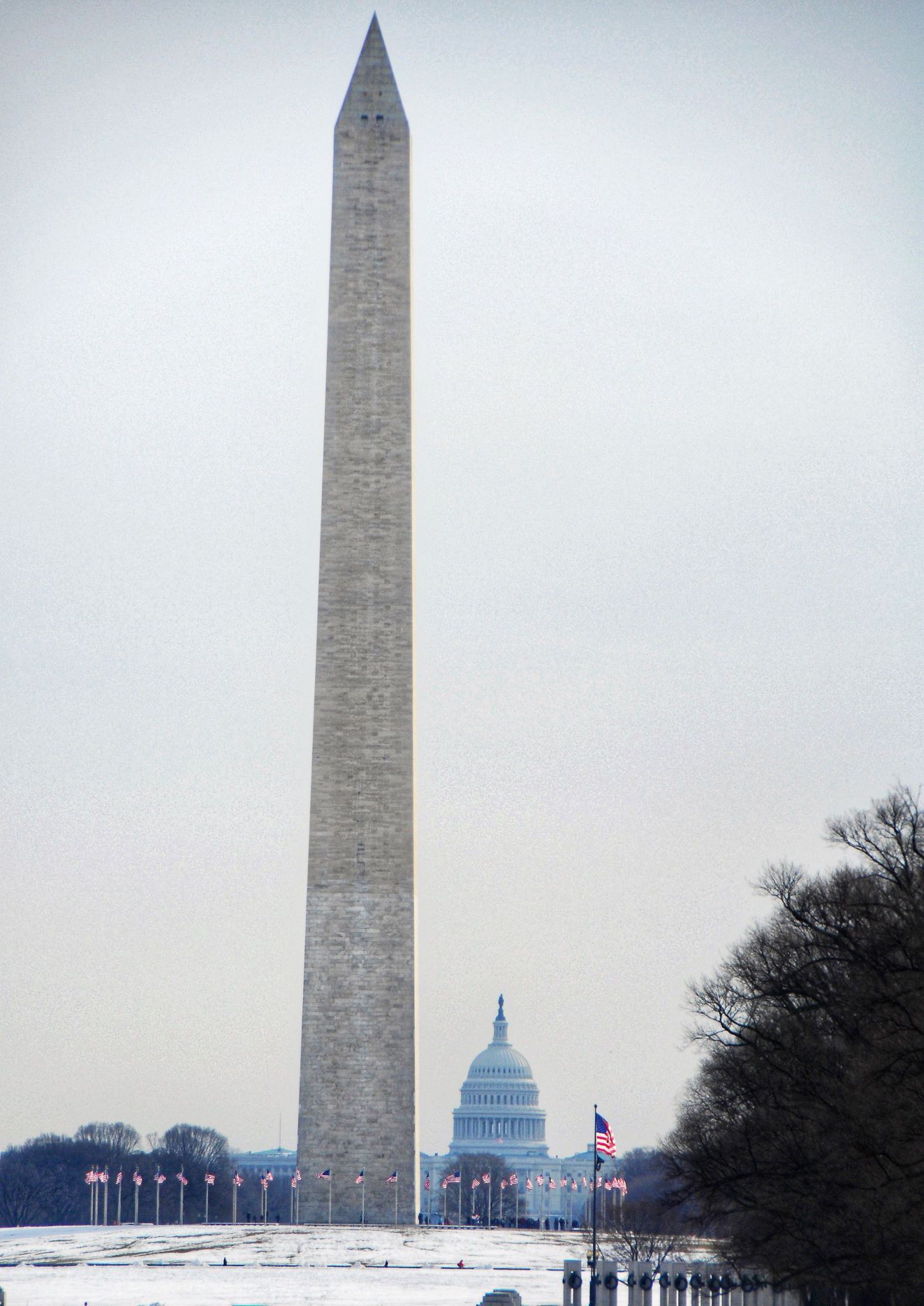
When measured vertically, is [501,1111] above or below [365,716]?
below

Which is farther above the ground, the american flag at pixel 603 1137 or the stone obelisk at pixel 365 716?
the stone obelisk at pixel 365 716

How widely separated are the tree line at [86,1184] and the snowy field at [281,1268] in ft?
125

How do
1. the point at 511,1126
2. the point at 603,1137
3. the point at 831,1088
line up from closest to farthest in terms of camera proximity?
the point at 831,1088 → the point at 603,1137 → the point at 511,1126

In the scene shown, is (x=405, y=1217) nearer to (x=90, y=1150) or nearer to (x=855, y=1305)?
(x=855, y=1305)

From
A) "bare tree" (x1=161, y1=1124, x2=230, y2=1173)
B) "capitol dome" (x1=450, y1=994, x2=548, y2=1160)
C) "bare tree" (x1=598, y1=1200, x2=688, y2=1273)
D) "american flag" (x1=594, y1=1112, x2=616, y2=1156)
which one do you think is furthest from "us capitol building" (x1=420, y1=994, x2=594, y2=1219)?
"american flag" (x1=594, y1=1112, x2=616, y2=1156)

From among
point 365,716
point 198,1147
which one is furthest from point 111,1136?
point 365,716

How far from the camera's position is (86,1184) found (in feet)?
336

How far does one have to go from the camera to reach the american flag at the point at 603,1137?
3994cm

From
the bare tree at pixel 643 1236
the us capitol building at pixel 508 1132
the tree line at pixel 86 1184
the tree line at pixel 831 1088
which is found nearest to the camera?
the tree line at pixel 831 1088

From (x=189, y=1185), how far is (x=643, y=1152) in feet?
162

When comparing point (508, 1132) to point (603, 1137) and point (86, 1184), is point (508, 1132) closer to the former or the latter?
point (86, 1184)

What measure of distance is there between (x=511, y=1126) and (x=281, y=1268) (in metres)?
152

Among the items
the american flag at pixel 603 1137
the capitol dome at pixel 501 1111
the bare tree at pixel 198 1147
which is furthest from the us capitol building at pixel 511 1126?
the american flag at pixel 603 1137

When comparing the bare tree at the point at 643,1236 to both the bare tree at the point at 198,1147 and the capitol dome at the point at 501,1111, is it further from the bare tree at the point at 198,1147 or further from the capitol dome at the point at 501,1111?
the capitol dome at the point at 501,1111
